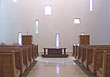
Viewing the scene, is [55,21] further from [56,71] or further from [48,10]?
[56,71]

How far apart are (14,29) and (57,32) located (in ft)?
9.11

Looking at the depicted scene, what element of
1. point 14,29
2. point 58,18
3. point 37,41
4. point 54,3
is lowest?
point 37,41

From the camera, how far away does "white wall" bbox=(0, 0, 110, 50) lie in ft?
37.3

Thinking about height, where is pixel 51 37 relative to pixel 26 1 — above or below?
below

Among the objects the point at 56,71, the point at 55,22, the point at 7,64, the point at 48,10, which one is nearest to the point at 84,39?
the point at 56,71

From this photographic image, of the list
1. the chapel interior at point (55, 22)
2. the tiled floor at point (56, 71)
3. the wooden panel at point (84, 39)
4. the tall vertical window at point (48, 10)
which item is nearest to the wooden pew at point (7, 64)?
the tiled floor at point (56, 71)

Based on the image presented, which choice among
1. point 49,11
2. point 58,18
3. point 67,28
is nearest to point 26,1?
point 49,11

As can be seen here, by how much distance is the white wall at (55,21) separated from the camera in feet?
37.3

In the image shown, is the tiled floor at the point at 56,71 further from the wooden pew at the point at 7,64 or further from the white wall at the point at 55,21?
the white wall at the point at 55,21

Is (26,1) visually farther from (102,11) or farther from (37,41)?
(102,11)

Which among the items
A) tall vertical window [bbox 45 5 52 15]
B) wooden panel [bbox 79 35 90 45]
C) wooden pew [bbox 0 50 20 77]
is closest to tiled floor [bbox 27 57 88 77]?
wooden pew [bbox 0 50 20 77]

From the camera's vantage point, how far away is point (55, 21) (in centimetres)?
1144

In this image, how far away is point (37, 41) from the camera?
11398mm

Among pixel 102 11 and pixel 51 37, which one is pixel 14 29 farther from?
pixel 102 11
